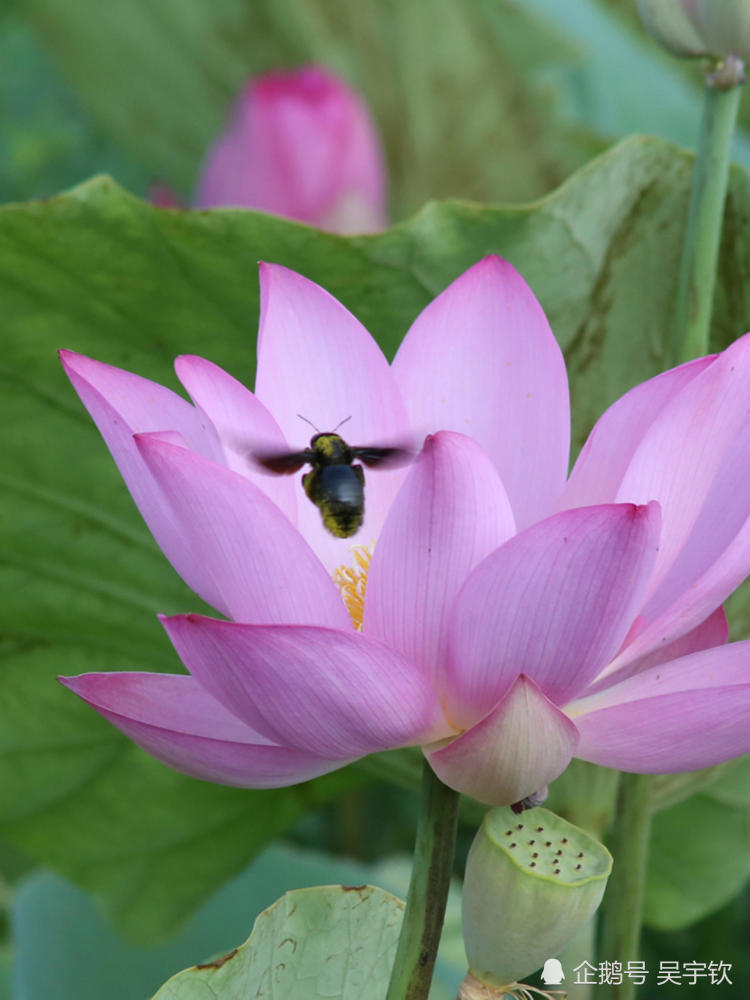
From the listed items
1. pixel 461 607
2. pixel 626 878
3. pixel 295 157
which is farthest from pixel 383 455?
pixel 295 157

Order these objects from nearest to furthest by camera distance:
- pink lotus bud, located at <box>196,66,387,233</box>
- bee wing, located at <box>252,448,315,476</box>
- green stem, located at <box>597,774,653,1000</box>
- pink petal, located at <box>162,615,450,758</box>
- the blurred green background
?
pink petal, located at <box>162,615,450,758</box> < bee wing, located at <box>252,448,315,476</box> < green stem, located at <box>597,774,653,1000</box> < the blurred green background < pink lotus bud, located at <box>196,66,387,233</box>

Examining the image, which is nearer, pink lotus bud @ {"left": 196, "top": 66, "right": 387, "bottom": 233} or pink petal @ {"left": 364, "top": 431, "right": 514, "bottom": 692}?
pink petal @ {"left": 364, "top": 431, "right": 514, "bottom": 692}

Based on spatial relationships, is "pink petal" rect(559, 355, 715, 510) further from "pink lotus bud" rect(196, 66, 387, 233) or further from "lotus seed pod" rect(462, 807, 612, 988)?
"pink lotus bud" rect(196, 66, 387, 233)

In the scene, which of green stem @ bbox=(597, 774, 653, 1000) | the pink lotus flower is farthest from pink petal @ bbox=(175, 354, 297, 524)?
green stem @ bbox=(597, 774, 653, 1000)

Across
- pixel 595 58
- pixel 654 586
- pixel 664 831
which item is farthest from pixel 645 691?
pixel 595 58

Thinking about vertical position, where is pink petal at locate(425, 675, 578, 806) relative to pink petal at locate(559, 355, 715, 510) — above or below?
below

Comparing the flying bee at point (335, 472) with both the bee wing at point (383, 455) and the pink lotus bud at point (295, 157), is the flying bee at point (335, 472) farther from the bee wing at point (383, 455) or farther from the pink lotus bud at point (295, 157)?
the pink lotus bud at point (295, 157)

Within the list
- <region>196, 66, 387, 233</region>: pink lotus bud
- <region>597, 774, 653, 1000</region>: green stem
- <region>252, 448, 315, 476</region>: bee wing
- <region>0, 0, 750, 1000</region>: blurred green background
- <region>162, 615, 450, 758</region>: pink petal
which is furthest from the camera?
<region>196, 66, 387, 233</region>: pink lotus bud

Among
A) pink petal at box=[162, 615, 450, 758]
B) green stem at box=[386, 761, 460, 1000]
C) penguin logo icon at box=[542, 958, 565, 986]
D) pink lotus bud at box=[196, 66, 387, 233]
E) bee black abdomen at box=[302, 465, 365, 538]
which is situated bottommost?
penguin logo icon at box=[542, 958, 565, 986]
